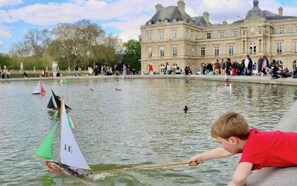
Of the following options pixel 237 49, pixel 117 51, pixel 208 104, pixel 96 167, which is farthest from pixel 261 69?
pixel 117 51

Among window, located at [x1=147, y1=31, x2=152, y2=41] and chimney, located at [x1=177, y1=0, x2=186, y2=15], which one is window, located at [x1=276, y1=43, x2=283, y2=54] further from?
window, located at [x1=147, y1=31, x2=152, y2=41]

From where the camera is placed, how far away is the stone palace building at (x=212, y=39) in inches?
3088

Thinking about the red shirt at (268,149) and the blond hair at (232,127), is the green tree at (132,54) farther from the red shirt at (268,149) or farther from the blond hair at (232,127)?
the red shirt at (268,149)

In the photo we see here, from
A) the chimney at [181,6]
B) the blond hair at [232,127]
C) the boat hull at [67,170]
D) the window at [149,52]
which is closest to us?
the blond hair at [232,127]

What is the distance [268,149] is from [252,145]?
0.14 m

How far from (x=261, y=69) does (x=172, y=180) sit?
26.0 meters

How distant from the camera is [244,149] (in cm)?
315

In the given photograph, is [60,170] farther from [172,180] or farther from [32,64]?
[32,64]

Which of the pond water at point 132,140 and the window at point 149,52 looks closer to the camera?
the pond water at point 132,140

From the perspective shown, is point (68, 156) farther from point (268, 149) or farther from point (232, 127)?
point (268, 149)

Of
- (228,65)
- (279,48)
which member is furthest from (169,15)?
(228,65)

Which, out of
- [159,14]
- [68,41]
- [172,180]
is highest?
[159,14]

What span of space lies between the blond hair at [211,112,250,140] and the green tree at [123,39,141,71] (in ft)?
296

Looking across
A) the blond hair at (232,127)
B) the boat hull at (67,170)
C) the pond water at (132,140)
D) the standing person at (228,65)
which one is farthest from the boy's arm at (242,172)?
the standing person at (228,65)
